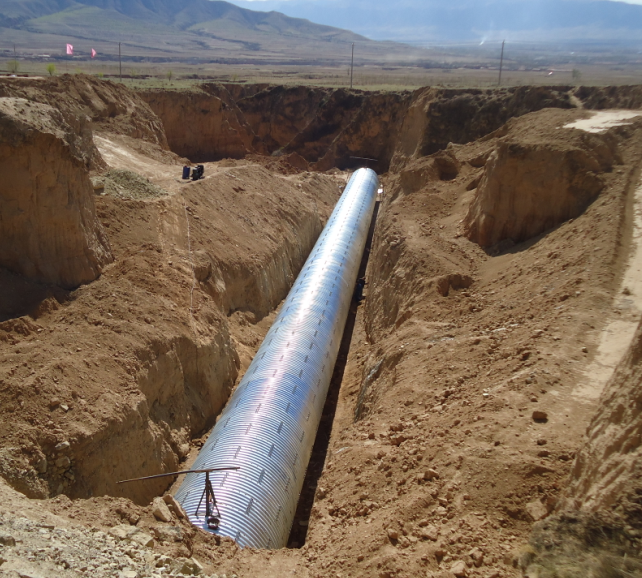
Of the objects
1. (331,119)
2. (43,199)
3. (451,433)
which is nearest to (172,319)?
(43,199)

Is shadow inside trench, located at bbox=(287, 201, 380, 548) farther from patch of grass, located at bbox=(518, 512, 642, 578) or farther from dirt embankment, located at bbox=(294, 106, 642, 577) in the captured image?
patch of grass, located at bbox=(518, 512, 642, 578)

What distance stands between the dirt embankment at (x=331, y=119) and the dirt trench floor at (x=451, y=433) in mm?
22780

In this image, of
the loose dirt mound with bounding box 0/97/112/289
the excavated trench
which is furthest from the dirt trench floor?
the loose dirt mound with bounding box 0/97/112/289

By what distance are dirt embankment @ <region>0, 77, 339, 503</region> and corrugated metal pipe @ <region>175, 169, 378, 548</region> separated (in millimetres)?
2307

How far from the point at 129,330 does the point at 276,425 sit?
18.7 feet

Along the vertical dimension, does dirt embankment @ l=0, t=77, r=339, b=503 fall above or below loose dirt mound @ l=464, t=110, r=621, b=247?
below

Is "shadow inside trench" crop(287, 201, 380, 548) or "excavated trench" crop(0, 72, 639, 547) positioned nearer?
"excavated trench" crop(0, 72, 639, 547)

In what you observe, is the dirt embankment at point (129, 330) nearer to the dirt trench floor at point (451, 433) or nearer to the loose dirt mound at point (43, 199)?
the loose dirt mound at point (43, 199)

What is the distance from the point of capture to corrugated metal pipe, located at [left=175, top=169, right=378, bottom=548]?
11922 mm

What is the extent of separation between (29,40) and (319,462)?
212 m

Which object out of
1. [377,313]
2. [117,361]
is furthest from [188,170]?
[117,361]

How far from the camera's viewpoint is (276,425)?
1420cm

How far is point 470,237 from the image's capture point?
23.1 meters

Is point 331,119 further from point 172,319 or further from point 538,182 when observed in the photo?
point 172,319
